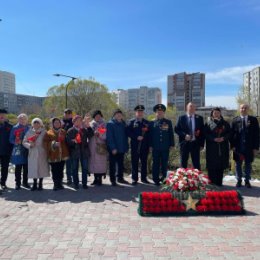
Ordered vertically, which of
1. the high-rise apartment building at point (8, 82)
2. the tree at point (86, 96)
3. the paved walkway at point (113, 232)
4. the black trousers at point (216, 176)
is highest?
the high-rise apartment building at point (8, 82)

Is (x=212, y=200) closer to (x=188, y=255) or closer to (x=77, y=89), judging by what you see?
(x=188, y=255)

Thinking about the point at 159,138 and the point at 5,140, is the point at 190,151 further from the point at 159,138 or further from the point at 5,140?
the point at 5,140

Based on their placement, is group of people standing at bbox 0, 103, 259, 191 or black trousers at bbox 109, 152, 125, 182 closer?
group of people standing at bbox 0, 103, 259, 191

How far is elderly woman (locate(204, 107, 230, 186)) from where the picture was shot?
26.9 feet

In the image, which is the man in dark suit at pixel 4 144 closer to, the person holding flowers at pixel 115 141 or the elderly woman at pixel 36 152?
the elderly woman at pixel 36 152

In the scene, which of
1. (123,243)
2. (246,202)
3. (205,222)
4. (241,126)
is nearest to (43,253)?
(123,243)

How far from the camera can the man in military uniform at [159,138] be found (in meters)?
8.50

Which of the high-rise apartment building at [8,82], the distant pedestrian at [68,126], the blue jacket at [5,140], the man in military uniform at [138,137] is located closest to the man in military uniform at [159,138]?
the man in military uniform at [138,137]

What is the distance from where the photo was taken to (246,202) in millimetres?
6852

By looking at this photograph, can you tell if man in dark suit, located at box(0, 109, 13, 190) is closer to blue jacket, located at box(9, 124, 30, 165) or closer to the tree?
blue jacket, located at box(9, 124, 30, 165)

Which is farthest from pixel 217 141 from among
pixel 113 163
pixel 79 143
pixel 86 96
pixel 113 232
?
pixel 86 96

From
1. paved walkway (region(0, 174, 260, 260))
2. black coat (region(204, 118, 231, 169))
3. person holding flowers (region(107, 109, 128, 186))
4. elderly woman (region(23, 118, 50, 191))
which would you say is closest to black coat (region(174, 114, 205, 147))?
black coat (region(204, 118, 231, 169))

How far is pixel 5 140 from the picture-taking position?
27.3 feet

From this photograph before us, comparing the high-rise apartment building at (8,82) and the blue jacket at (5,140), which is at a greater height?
the high-rise apartment building at (8,82)
